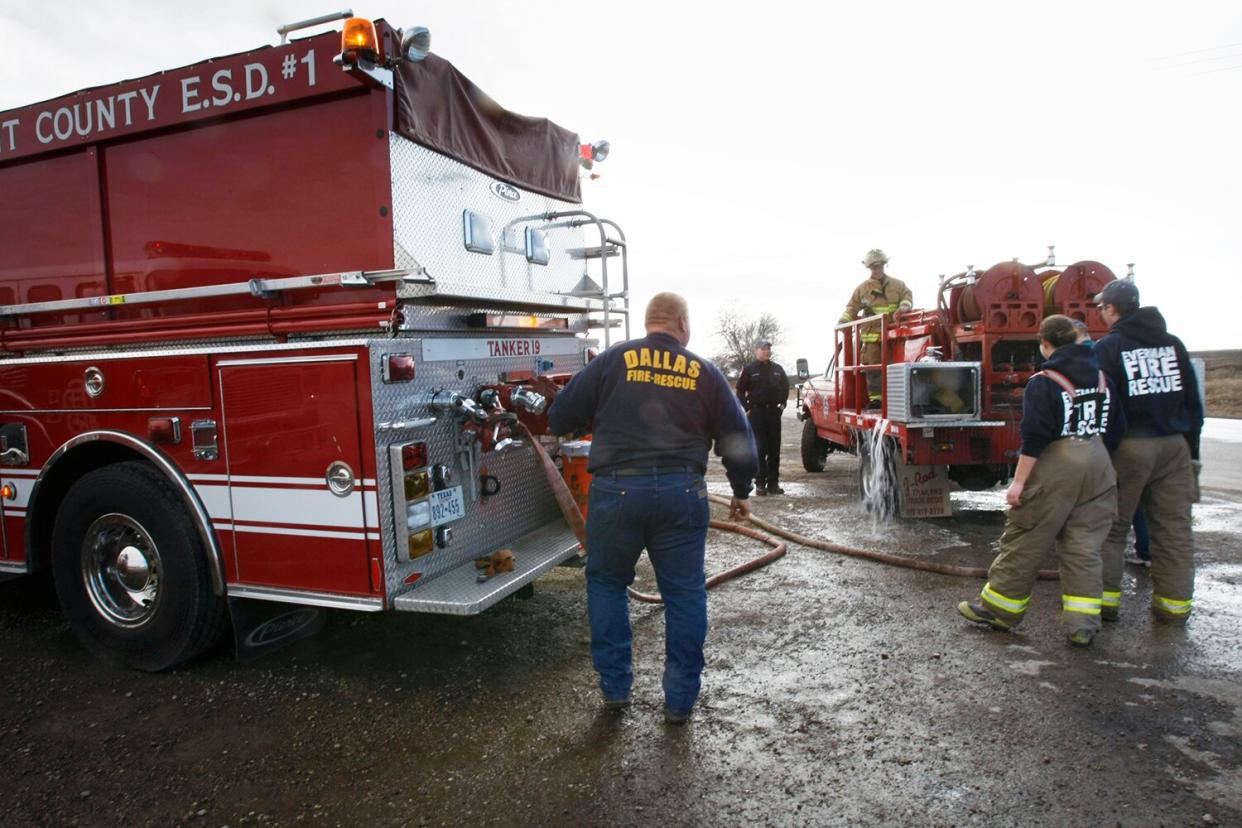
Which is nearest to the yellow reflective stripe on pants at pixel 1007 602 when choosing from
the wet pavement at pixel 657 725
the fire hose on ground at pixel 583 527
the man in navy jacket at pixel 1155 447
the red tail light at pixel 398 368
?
the wet pavement at pixel 657 725

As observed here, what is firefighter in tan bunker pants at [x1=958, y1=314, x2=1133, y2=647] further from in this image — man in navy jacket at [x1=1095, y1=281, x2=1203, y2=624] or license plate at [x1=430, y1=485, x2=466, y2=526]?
license plate at [x1=430, y1=485, x2=466, y2=526]

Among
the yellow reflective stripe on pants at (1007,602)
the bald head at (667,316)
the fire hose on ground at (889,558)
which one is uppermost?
the bald head at (667,316)

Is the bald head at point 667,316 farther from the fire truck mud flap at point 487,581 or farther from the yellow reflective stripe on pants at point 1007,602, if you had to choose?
the yellow reflective stripe on pants at point 1007,602

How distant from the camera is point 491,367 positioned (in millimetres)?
4445

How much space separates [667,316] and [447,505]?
55.5 inches

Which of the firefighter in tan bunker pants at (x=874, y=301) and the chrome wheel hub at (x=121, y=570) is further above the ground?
the firefighter in tan bunker pants at (x=874, y=301)

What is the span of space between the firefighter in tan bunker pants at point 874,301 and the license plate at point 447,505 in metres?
5.52

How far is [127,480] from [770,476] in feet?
21.2

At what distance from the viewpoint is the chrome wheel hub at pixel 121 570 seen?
13.7 feet

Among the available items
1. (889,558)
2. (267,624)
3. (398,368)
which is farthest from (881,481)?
(267,624)

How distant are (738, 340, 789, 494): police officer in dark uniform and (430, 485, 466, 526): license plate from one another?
533cm

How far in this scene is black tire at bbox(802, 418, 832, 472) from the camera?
10.7 m

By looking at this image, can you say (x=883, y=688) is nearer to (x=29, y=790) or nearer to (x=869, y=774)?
(x=869, y=774)

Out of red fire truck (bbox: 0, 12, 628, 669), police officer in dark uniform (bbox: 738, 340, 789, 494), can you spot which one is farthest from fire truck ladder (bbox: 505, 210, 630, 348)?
police officer in dark uniform (bbox: 738, 340, 789, 494)
